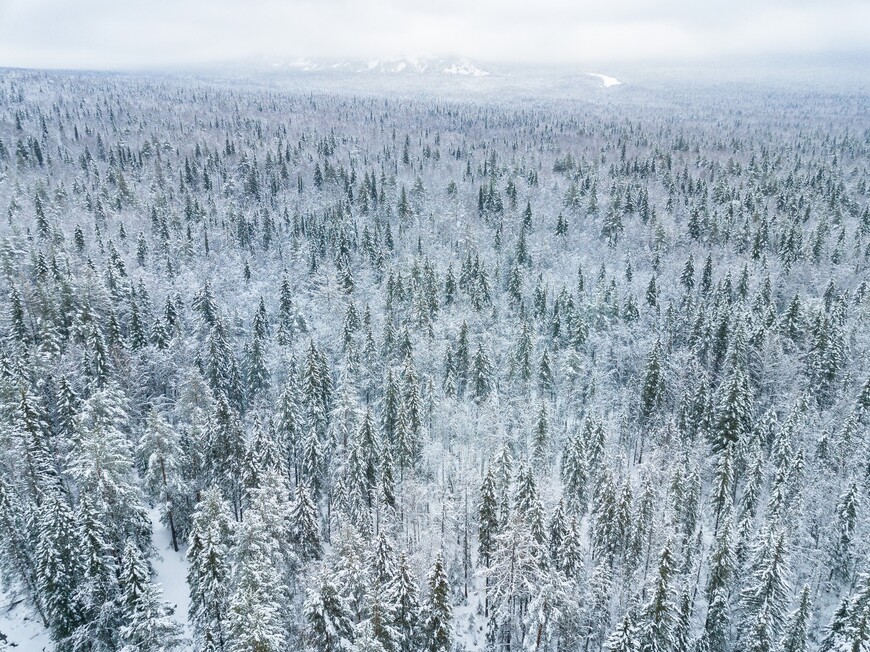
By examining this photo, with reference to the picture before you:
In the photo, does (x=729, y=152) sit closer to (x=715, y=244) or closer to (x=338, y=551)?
(x=715, y=244)

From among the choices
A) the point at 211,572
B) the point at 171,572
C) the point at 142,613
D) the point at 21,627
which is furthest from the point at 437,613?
the point at 21,627

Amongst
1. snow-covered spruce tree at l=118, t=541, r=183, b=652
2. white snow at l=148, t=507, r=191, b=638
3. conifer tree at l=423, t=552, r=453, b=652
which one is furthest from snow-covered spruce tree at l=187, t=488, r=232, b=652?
conifer tree at l=423, t=552, r=453, b=652

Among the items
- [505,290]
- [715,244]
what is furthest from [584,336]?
[715,244]

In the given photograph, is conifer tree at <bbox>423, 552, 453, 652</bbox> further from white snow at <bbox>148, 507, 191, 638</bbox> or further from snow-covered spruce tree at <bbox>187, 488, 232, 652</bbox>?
white snow at <bbox>148, 507, 191, 638</bbox>

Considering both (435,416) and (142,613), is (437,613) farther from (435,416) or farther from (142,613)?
(435,416)

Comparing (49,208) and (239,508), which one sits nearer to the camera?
(239,508)
